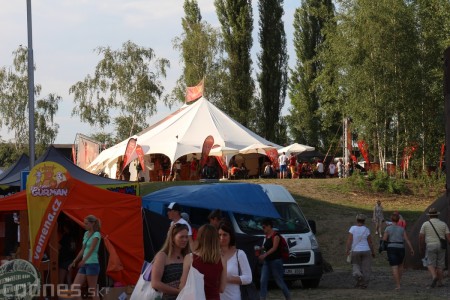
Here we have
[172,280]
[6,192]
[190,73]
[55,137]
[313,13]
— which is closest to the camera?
[172,280]

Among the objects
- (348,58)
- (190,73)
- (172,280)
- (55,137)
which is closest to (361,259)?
(172,280)

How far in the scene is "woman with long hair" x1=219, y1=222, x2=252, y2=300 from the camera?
9.16 metres

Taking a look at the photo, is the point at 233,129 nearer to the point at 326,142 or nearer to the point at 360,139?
the point at 360,139

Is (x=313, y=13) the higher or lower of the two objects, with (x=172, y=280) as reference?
higher

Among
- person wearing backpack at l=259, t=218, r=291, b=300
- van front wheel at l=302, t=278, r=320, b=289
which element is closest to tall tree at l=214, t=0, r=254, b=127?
van front wheel at l=302, t=278, r=320, b=289

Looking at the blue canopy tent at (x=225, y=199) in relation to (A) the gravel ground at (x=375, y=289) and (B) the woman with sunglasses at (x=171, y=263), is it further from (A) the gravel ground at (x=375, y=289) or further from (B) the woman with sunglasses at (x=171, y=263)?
(B) the woman with sunglasses at (x=171, y=263)

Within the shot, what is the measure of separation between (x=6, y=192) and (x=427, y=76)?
1120 inches

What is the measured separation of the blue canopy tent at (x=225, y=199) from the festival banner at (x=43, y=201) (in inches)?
98.2

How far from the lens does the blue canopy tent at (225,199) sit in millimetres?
15672

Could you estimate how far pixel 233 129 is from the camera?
4838 centimetres

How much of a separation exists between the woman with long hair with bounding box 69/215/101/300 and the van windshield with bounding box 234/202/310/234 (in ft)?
→ 17.8

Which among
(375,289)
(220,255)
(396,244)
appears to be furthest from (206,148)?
(220,255)

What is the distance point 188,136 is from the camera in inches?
1833

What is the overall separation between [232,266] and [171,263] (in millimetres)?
1122
